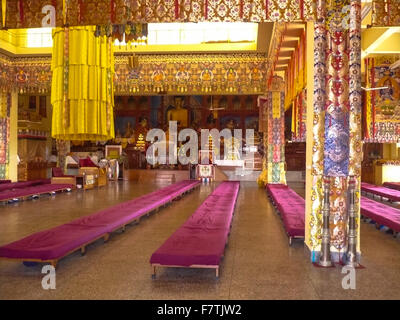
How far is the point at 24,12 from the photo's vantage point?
4898mm

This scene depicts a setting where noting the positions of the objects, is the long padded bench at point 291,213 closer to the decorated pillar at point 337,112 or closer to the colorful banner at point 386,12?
the decorated pillar at point 337,112

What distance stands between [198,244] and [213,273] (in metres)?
0.38

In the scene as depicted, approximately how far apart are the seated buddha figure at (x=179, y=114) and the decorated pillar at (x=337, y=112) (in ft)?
61.9

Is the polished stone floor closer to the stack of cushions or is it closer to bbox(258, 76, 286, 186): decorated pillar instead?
the stack of cushions

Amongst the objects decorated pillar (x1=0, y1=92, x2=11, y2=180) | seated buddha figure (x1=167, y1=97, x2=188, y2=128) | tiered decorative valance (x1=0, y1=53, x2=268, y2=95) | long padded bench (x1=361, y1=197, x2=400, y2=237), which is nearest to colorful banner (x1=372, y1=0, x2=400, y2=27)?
long padded bench (x1=361, y1=197, x2=400, y2=237)

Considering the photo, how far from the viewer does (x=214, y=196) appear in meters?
8.97

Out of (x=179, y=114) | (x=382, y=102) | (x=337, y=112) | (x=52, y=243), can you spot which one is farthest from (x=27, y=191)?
(x=179, y=114)

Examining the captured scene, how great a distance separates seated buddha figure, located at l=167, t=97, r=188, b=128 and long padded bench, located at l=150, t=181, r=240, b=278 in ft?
55.7

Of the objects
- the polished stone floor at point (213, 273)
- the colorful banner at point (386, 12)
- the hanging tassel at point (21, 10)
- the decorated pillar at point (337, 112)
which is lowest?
the polished stone floor at point (213, 273)

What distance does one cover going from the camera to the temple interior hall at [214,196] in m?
3.70

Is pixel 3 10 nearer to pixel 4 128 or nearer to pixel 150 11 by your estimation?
pixel 150 11

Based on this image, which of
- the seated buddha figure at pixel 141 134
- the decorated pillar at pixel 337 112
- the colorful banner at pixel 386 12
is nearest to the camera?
the decorated pillar at pixel 337 112

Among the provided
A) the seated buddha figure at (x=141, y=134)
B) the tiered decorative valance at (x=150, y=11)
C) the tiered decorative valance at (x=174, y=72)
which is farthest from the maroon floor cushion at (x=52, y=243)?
the seated buddha figure at (x=141, y=134)

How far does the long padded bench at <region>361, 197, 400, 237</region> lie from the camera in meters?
5.67
